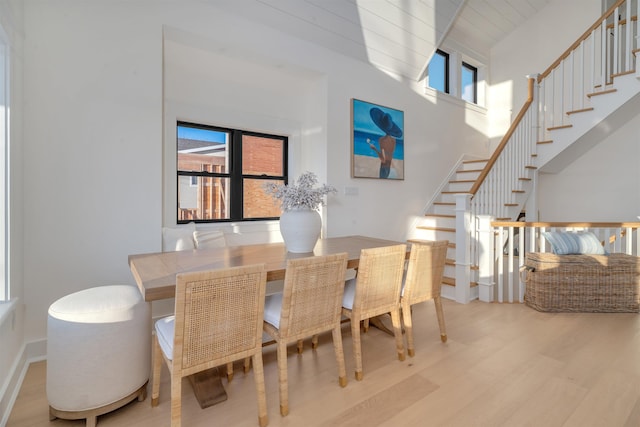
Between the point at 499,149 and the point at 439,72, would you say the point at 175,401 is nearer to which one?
the point at 499,149

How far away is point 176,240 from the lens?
2.68 m

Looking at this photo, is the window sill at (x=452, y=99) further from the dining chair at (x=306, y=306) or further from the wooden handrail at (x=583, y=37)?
the dining chair at (x=306, y=306)

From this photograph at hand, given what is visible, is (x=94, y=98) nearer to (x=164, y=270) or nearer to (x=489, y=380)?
(x=164, y=270)

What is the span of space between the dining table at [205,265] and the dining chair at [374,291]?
0.41ft

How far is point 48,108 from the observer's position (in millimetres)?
2227

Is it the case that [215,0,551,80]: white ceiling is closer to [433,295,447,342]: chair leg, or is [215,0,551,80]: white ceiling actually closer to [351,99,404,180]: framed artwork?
[351,99,404,180]: framed artwork

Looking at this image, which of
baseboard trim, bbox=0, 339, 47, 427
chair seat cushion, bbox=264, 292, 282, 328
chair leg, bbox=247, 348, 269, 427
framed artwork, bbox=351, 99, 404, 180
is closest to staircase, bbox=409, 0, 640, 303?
framed artwork, bbox=351, 99, 404, 180

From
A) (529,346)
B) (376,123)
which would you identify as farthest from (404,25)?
(529,346)

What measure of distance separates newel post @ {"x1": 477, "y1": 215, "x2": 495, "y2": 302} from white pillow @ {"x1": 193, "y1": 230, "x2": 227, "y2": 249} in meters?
2.74

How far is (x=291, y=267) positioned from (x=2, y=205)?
5.63 feet

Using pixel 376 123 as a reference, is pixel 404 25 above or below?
above

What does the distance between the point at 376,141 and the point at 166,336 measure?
10.9ft

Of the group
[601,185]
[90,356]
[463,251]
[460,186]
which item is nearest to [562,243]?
[463,251]

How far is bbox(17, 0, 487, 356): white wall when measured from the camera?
2219mm
